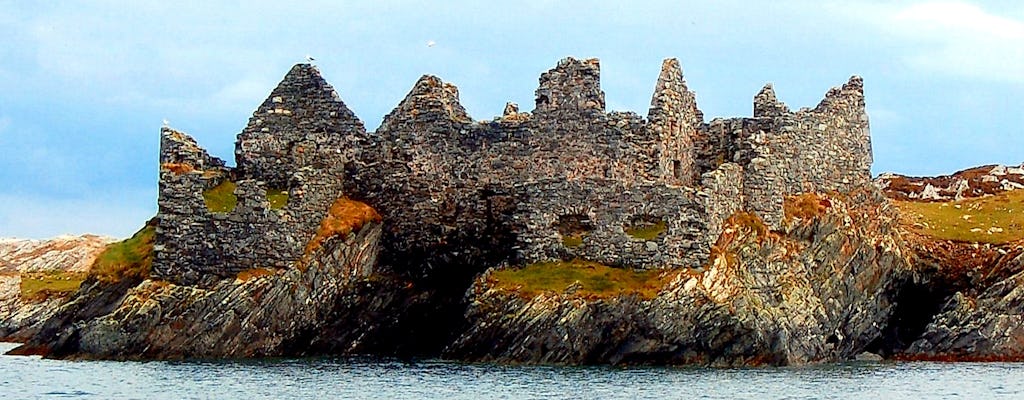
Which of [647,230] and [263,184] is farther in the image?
[263,184]

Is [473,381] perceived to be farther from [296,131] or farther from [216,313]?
[296,131]

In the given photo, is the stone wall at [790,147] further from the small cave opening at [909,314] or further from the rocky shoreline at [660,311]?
the small cave opening at [909,314]

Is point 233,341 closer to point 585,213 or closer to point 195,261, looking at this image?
point 195,261

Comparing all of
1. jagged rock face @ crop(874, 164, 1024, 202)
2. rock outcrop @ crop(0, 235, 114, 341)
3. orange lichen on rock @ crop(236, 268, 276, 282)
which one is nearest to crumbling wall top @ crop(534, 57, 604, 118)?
orange lichen on rock @ crop(236, 268, 276, 282)

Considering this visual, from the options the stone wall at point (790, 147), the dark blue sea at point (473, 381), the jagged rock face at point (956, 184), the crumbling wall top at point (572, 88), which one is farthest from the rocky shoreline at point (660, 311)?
the jagged rock face at point (956, 184)

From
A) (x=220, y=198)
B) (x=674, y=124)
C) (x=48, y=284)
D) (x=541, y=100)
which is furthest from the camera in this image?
(x=48, y=284)

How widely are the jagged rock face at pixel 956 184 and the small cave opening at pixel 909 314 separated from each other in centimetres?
1296

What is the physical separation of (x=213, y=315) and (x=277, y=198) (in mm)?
4696

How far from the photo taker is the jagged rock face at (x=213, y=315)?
52188mm

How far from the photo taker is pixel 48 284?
10000 centimetres

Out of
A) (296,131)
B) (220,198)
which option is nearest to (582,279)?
(220,198)

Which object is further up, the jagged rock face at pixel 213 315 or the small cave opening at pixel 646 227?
the small cave opening at pixel 646 227

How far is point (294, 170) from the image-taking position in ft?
188

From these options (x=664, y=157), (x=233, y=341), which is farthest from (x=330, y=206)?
(x=664, y=157)
